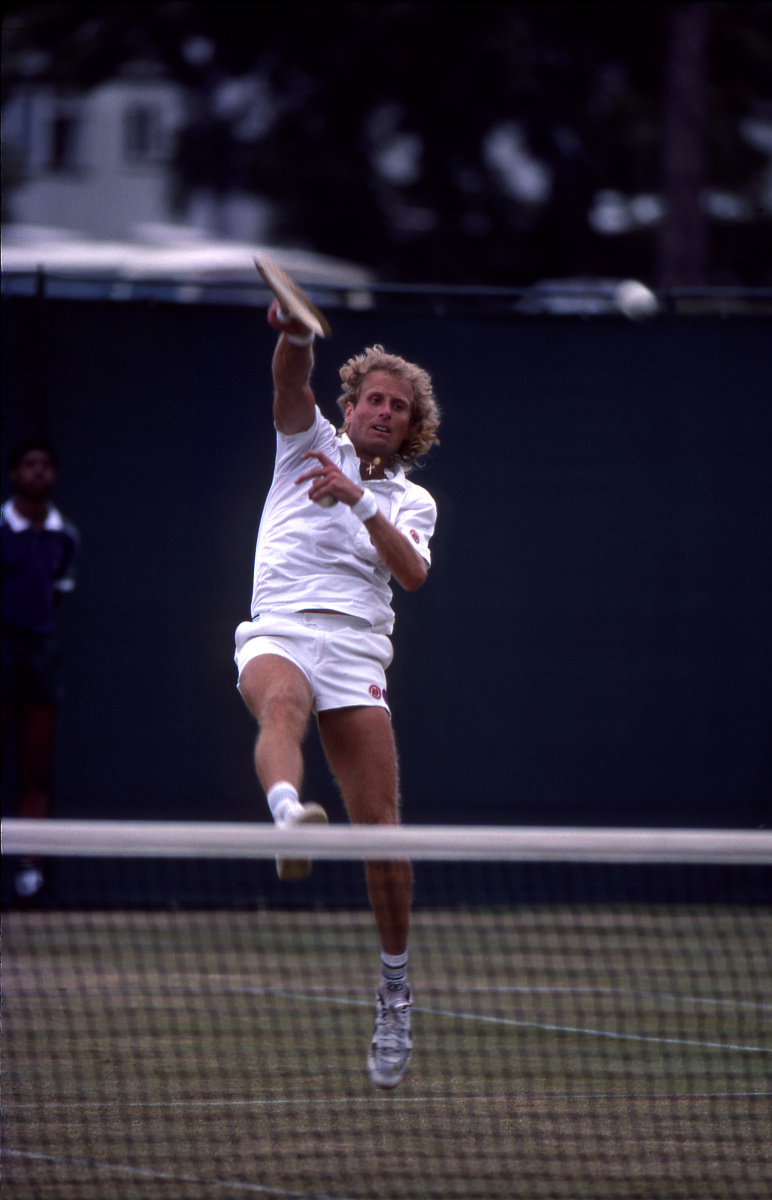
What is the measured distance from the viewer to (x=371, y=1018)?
5.80m

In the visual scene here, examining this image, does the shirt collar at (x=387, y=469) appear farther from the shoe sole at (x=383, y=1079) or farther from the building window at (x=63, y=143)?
the building window at (x=63, y=143)

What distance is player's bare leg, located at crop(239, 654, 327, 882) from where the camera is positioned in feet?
14.1

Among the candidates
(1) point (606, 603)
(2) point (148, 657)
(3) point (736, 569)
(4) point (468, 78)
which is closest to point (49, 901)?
(2) point (148, 657)

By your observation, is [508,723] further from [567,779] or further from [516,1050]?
[516,1050]

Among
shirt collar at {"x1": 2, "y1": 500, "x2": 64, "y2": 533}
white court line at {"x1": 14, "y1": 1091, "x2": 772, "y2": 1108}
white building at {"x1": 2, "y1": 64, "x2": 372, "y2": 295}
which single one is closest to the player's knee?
white court line at {"x1": 14, "y1": 1091, "x2": 772, "y2": 1108}

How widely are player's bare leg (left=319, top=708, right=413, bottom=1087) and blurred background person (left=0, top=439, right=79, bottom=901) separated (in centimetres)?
324

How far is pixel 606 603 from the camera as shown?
27.2 feet

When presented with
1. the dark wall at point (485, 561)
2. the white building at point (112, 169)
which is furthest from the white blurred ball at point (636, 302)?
the white building at point (112, 169)

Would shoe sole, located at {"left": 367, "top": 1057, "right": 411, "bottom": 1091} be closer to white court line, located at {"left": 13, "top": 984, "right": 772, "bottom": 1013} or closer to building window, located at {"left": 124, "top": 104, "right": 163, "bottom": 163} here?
white court line, located at {"left": 13, "top": 984, "right": 772, "bottom": 1013}

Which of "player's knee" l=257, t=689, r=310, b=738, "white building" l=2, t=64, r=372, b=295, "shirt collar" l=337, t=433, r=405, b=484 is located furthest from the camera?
"white building" l=2, t=64, r=372, b=295

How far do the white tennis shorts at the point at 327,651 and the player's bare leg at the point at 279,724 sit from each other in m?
0.04

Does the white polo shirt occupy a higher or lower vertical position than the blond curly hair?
lower

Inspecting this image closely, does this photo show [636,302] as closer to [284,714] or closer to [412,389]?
[412,389]

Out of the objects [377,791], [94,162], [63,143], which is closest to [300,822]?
[377,791]
